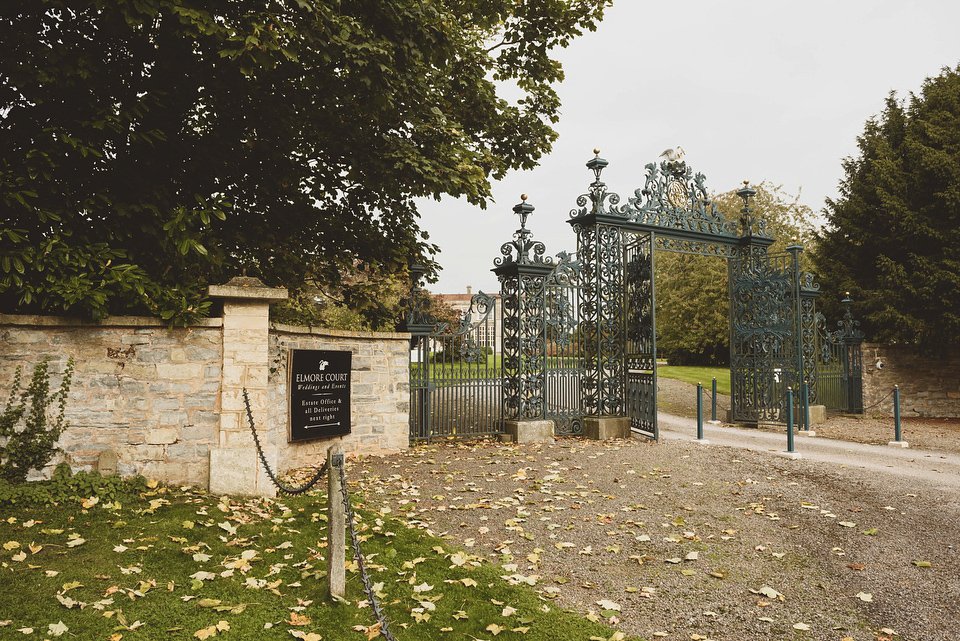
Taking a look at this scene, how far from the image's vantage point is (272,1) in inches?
251

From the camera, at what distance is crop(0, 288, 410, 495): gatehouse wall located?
20.2 feet

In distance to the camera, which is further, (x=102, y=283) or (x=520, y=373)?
(x=520, y=373)

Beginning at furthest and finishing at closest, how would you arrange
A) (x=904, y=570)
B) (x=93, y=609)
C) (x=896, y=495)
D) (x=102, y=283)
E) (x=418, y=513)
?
(x=896, y=495), (x=418, y=513), (x=102, y=283), (x=904, y=570), (x=93, y=609)

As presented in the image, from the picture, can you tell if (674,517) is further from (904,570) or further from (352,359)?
(352,359)

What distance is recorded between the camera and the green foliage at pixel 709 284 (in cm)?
2997

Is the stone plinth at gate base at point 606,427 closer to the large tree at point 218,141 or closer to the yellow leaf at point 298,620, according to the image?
the large tree at point 218,141

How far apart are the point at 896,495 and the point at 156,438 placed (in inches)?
340

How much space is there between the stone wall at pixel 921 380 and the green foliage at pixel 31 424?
19.1 m

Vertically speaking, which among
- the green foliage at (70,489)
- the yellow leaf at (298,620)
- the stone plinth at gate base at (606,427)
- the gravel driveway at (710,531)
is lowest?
the gravel driveway at (710,531)

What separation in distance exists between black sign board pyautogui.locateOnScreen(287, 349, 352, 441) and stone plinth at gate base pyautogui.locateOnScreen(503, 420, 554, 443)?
3.22m

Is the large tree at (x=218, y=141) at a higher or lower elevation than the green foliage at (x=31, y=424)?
higher

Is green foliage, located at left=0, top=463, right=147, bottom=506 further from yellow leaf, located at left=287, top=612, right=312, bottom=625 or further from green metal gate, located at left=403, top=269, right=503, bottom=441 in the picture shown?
green metal gate, located at left=403, top=269, right=503, bottom=441

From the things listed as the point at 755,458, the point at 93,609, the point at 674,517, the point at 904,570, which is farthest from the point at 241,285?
the point at 755,458

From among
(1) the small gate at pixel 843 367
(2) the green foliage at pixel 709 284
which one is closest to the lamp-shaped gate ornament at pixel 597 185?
(1) the small gate at pixel 843 367
